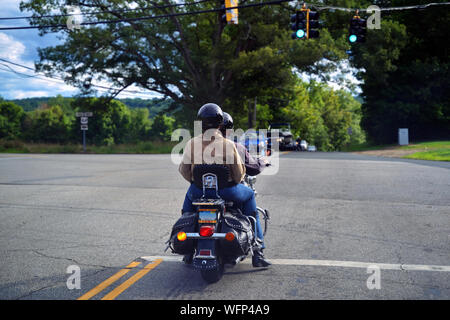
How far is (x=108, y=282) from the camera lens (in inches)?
177

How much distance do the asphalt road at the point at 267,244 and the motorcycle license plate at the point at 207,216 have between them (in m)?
0.70

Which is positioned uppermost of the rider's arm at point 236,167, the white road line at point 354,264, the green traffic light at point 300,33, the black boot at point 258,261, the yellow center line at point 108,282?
the green traffic light at point 300,33

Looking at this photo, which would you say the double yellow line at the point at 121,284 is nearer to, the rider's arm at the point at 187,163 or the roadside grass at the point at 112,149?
the rider's arm at the point at 187,163

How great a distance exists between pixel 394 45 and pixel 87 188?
36.4 metres

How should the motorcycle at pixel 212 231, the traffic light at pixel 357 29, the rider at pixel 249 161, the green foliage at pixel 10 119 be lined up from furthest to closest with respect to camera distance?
the green foliage at pixel 10 119 < the traffic light at pixel 357 29 < the rider at pixel 249 161 < the motorcycle at pixel 212 231

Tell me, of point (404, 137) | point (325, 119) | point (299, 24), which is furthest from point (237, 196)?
point (325, 119)

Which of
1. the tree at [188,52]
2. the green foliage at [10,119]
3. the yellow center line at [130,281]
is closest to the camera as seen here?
the yellow center line at [130,281]

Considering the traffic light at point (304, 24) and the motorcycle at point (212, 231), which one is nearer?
the motorcycle at point (212, 231)

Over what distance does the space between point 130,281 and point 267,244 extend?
225 cm

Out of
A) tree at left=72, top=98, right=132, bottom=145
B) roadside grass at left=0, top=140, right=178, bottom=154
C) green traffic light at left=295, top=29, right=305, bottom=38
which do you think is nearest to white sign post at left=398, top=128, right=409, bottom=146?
roadside grass at left=0, top=140, right=178, bottom=154

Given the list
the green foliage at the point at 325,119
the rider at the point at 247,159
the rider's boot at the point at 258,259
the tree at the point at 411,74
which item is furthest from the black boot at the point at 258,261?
the green foliage at the point at 325,119

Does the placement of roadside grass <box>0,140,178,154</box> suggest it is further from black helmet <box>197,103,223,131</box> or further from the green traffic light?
black helmet <box>197,103,223,131</box>

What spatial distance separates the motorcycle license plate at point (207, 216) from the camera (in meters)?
4.25
